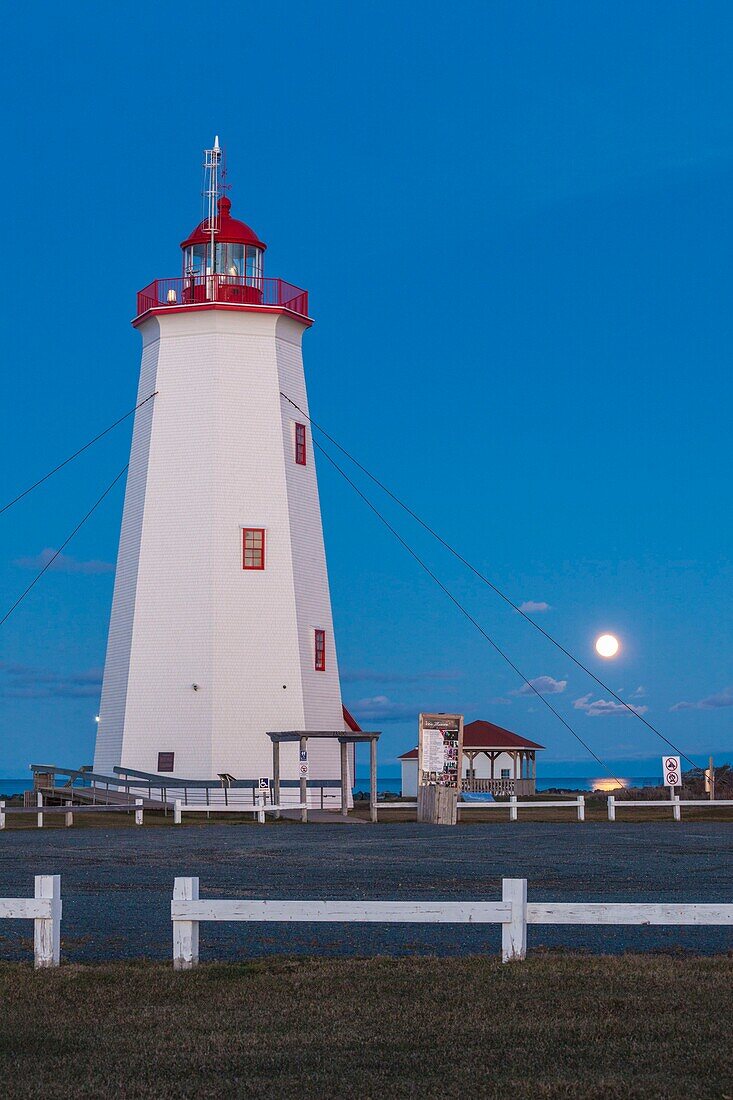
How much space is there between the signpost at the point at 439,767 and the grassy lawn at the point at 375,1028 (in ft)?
72.0

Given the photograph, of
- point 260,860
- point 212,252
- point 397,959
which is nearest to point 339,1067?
point 397,959

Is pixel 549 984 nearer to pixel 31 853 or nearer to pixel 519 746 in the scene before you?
pixel 31 853

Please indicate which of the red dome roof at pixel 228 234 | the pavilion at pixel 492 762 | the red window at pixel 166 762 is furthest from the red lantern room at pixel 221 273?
the pavilion at pixel 492 762

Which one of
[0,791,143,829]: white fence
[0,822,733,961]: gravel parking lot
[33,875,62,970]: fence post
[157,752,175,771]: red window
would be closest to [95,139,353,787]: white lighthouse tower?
[157,752,175,771]: red window

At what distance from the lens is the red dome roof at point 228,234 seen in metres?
42.8

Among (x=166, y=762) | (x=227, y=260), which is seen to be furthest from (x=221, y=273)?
(x=166, y=762)

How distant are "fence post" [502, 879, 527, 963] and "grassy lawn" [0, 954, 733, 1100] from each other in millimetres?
194

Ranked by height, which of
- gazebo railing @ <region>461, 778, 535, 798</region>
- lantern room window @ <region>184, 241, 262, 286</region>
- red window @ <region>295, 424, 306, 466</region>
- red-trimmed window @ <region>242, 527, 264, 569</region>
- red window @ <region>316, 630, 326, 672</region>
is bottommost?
gazebo railing @ <region>461, 778, 535, 798</region>

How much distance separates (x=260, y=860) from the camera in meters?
20.8

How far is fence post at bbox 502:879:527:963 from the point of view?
432 inches

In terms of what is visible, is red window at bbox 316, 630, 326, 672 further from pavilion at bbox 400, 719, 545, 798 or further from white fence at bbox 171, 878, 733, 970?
white fence at bbox 171, 878, 733, 970

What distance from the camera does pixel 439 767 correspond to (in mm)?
34625

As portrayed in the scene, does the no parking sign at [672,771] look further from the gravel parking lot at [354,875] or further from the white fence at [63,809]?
the white fence at [63,809]

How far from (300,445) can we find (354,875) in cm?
2504
